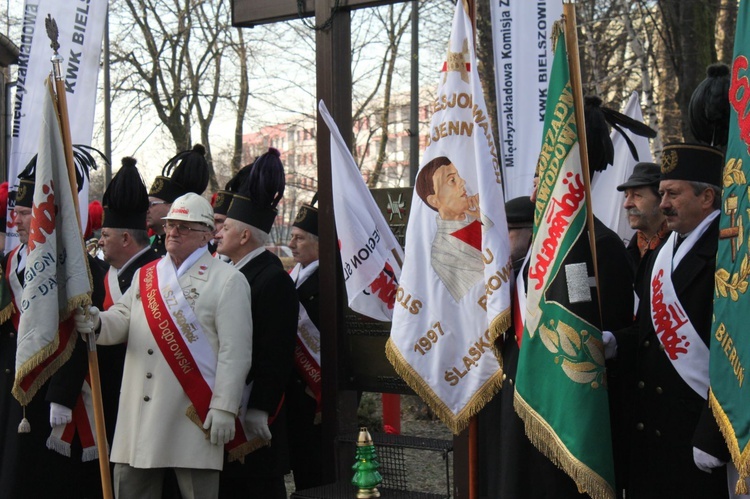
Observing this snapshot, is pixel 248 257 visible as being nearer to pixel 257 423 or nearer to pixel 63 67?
pixel 257 423

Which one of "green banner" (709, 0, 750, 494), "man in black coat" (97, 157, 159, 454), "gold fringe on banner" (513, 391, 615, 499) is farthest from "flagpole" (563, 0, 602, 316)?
"man in black coat" (97, 157, 159, 454)

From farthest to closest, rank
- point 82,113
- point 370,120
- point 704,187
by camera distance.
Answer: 1. point 370,120
2. point 82,113
3. point 704,187

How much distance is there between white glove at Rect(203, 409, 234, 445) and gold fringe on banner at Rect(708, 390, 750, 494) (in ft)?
8.05

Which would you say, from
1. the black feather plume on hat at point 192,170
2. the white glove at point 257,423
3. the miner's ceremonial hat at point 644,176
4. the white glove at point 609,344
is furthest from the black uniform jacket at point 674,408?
the black feather plume on hat at point 192,170

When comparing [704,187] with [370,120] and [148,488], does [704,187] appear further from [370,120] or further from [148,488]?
[370,120]

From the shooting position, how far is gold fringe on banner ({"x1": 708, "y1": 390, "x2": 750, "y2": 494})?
3.26 metres

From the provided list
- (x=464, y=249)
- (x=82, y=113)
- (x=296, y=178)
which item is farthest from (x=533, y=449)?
(x=296, y=178)

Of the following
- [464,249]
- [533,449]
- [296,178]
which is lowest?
[533,449]

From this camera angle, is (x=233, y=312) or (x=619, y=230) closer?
(x=233, y=312)

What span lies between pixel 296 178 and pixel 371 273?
78.4 ft

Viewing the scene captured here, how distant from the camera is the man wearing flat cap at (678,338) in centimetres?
394

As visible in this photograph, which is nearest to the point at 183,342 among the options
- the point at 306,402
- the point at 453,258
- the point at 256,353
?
the point at 256,353

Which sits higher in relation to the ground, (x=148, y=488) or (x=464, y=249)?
(x=464, y=249)

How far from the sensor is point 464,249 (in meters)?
4.82
